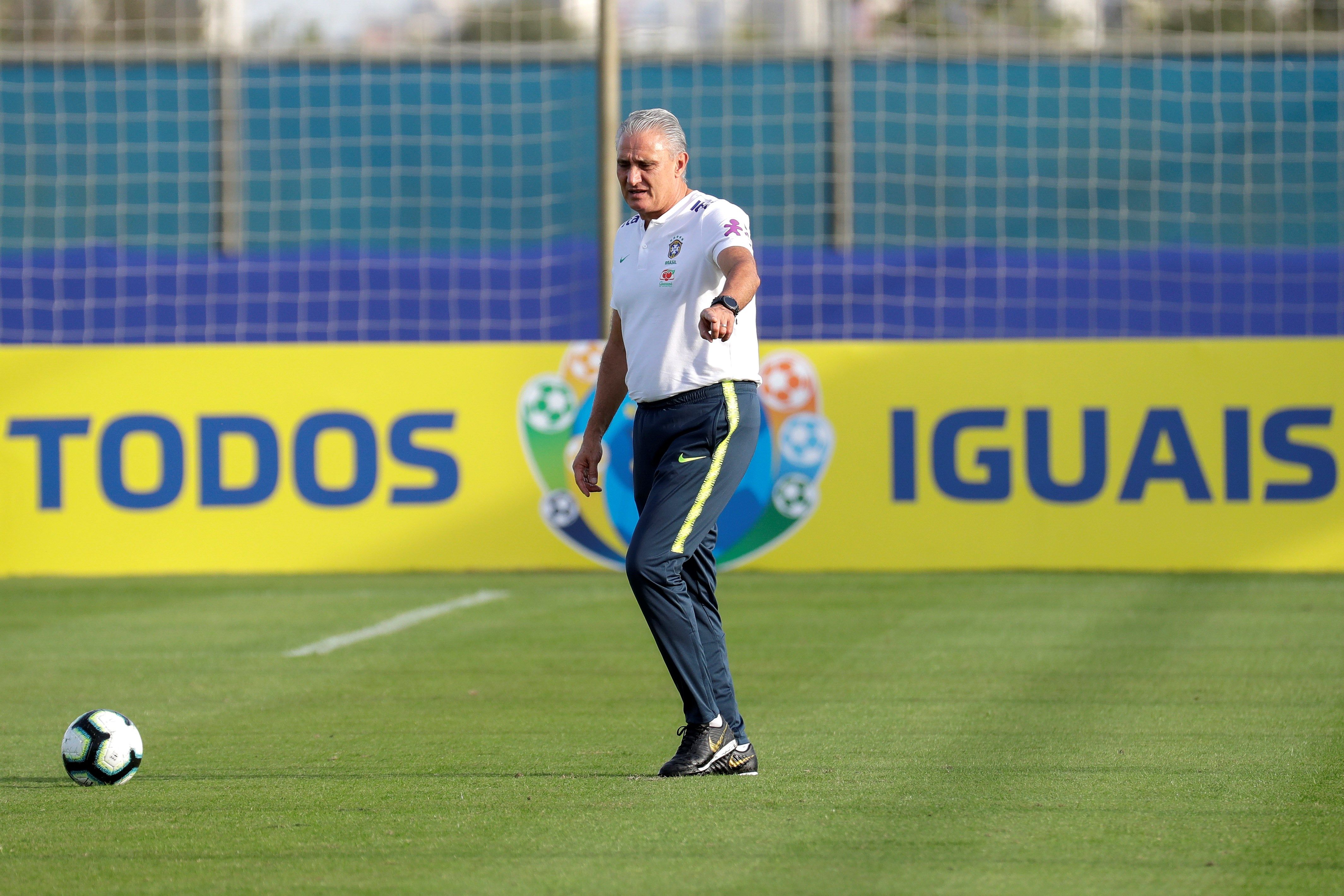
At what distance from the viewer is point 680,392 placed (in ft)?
16.5

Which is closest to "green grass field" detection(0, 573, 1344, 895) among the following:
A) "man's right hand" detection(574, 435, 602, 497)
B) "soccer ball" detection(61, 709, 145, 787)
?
"soccer ball" detection(61, 709, 145, 787)

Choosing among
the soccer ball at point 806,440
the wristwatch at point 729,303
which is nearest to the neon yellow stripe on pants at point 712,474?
the wristwatch at point 729,303

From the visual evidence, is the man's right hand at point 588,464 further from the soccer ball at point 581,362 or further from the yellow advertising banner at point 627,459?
the soccer ball at point 581,362

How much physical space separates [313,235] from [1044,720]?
1393 centimetres

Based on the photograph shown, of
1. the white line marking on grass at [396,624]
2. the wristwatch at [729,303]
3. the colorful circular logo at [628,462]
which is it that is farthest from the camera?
the colorful circular logo at [628,462]

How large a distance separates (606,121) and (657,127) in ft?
24.4

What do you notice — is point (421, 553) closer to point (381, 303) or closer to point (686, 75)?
point (381, 303)

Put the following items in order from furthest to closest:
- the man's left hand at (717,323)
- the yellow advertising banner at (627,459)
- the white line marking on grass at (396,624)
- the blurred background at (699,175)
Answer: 1. the blurred background at (699,175)
2. the yellow advertising banner at (627,459)
3. the white line marking on grass at (396,624)
4. the man's left hand at (717,323)

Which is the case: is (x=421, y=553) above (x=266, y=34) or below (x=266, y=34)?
below

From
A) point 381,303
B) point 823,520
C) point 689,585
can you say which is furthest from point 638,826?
point 381,303

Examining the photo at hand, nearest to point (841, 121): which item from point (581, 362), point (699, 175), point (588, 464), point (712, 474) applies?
point (699, 175)

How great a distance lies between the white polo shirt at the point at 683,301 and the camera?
4988 mm

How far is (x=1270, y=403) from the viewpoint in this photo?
35.4ft

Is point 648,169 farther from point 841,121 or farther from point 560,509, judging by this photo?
point 841,121
